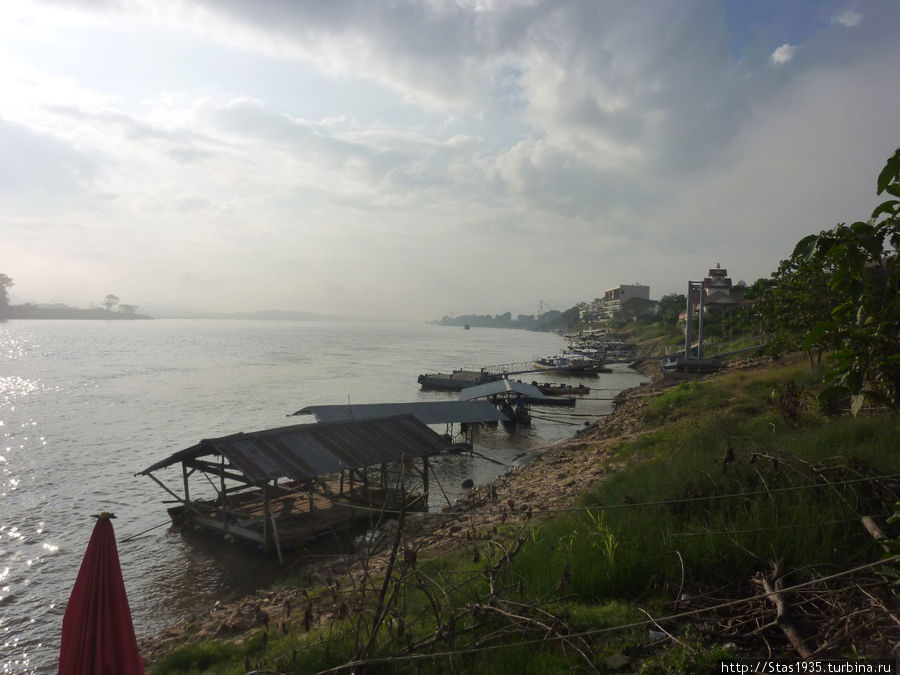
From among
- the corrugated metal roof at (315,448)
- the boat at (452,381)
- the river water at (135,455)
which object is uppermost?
the corrugated metal roof at (315,448)

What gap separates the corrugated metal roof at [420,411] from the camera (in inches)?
953

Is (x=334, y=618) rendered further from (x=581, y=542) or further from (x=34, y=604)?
(x=34, y=604)

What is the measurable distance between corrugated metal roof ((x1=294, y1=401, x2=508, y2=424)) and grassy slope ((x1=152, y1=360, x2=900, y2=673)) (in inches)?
607

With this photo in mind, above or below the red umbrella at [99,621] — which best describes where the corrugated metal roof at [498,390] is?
below

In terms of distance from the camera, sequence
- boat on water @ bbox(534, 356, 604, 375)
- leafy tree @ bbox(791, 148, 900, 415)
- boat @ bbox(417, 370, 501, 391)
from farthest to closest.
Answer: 1. boat on water @ bbox(534, 356, 604, 375)
2. boat @ bbox(417, 370, 501, 391)
3. leafy tree @ bbox(791, 148, 900, 415)

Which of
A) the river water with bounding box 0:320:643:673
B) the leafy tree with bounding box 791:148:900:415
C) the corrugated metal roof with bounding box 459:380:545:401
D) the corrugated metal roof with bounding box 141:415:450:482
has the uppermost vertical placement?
the leafy tree with bounding box 791:148:900:415

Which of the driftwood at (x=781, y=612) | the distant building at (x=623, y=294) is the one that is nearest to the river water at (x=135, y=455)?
the driftwood at (x=781, y=612)

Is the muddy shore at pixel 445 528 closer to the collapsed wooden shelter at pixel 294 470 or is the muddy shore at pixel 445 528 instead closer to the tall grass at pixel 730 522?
the tall grass at pixel 730 522

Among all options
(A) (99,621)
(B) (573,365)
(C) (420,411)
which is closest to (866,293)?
(A) (99,621)

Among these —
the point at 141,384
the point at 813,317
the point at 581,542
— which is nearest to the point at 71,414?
the point at 141,384

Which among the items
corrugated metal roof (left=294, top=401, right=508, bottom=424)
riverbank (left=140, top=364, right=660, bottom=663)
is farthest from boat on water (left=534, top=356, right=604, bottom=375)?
riverbank (left=140, top=364, right=660, bottom=663)

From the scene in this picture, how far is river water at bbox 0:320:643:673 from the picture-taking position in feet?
43.7

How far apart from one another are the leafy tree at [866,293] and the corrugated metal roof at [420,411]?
66.2 feet

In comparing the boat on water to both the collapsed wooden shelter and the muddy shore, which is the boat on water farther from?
the collapsed wooden shelter
